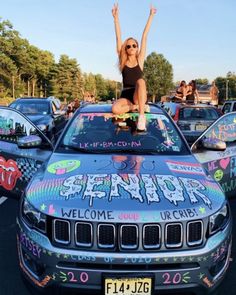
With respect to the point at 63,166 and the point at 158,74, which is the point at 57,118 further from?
the point at 158,74

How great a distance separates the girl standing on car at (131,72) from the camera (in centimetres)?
498

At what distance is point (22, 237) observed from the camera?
3.16 meters

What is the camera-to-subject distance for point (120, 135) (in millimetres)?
4496

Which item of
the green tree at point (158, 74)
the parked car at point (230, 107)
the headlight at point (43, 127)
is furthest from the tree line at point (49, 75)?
the headlight at point (43, 127)

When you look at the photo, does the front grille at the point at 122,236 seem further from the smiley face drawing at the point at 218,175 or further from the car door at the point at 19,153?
the smiley face drawing at the point at 218,175

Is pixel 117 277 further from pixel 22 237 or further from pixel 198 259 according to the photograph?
pixel 22 237

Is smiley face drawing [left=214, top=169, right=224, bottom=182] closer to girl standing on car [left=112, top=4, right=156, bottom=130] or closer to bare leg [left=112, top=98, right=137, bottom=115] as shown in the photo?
girl standing on car [left=112, top=4, right=156, bottom=130]

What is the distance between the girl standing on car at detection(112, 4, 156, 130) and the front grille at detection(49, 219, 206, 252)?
6.73 ft

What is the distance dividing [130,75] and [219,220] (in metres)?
3.19

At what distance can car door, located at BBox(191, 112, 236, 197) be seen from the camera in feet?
15.5

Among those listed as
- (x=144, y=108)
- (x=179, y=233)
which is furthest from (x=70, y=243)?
(x=144, y=108)

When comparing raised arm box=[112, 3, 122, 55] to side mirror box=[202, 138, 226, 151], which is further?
raised arm box=[112, 3, 122, 55]

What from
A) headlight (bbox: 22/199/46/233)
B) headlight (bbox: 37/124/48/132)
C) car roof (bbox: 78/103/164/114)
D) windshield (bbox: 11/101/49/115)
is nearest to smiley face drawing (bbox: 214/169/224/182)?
car roof (bbox: 78/103/164/114)

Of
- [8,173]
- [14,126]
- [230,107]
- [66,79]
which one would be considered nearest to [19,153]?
[8,173]
